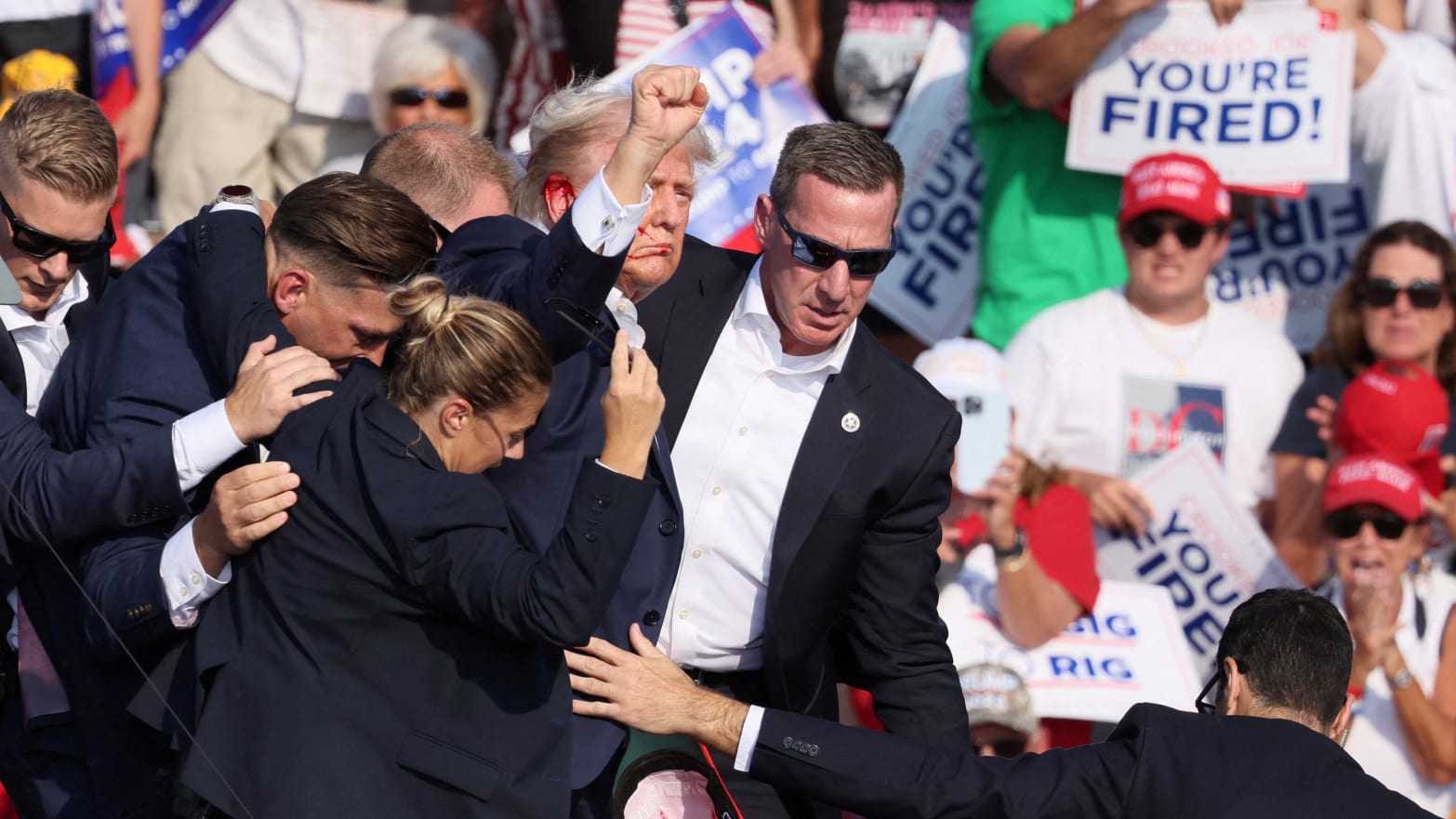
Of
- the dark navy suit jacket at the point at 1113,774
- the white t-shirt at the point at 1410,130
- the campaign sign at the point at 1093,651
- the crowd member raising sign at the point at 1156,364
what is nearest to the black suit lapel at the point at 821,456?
the dark navy suit jacket at the point at 1113,774

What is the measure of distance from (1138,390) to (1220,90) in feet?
3.62

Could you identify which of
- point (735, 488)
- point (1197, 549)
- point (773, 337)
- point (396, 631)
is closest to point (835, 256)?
point (773, 337)

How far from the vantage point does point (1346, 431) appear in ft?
22.2

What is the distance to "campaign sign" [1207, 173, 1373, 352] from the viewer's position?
24.8ft

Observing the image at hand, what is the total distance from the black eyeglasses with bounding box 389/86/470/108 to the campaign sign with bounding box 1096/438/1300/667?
8.83 feet

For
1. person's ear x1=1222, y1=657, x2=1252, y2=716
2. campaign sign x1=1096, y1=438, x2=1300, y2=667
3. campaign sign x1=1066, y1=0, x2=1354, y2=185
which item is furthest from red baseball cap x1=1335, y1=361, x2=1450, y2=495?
person's ear x1=1222, y1=657, x2=1252, y2=716

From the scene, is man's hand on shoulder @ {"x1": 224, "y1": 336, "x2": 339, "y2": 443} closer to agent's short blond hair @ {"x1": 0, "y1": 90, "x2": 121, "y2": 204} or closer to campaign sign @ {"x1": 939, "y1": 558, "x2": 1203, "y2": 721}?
agent's short blond hair @ {"x1": 0, "y1": 90, "x2": 121, "y2": 204}

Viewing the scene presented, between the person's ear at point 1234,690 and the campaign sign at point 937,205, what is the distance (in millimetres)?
3718

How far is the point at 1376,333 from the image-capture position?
6945 millimetres

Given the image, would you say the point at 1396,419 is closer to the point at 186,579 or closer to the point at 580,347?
the point at 580,347

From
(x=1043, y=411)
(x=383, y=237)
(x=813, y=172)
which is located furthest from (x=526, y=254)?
(x=1043, y=411)

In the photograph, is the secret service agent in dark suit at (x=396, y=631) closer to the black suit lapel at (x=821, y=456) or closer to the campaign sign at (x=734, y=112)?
the black suit lapel at (x=821, y=456)

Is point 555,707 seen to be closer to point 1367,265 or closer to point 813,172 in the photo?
point 813,172

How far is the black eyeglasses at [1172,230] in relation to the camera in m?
6.93
